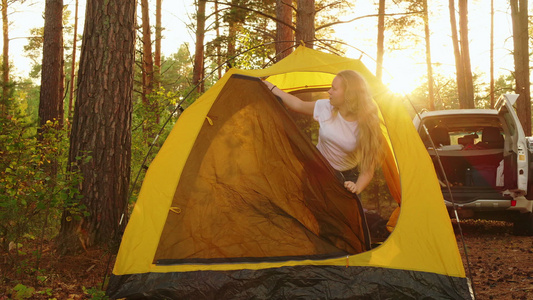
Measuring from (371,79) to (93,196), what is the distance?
2853mm

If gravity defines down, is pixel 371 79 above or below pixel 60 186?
above

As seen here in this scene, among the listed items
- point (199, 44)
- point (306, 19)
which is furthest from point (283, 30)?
point (199, 44)

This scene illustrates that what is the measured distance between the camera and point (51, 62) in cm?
1040

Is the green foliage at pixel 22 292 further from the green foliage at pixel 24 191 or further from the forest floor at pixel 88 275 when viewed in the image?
the green foliage at pixel 24 191

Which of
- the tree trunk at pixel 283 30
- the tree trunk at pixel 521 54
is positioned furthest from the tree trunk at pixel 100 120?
the tree trunk at pixel 521 54

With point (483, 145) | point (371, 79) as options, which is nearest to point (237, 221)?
point (371, 79)

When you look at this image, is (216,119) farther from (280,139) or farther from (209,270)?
(209,270)

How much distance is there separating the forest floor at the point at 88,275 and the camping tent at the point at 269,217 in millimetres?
372

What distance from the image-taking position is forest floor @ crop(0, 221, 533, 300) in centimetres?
372

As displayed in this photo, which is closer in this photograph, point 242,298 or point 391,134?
point 242,298

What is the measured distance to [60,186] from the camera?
4.29 m

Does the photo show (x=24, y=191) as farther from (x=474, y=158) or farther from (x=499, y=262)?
(x=474, y=158)

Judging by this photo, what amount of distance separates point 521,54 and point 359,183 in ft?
40.7

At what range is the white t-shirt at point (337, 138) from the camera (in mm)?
4266
